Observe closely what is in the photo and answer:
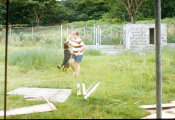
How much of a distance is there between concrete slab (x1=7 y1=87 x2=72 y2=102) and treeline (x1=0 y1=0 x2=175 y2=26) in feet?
17.3

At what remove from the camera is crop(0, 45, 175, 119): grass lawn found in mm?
2145

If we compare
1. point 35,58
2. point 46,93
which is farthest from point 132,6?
point 46,93

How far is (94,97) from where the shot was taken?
2.57m

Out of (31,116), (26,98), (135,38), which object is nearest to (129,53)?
(135,38)

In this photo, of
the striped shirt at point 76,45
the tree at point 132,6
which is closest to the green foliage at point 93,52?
the striped shirt at point 76,45

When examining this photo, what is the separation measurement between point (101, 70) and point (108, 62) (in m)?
0.78

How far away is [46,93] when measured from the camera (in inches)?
112

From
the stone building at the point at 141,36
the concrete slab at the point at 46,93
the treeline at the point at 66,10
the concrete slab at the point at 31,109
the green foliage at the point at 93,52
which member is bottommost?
the concrete slab at the point at 31,109

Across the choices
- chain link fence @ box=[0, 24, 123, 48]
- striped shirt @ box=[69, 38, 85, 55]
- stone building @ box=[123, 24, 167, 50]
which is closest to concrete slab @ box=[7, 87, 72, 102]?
striped shirt @ box=[69, 38, 85, 55]

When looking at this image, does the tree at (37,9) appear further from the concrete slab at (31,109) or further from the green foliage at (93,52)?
the concrete slab at (31,109)

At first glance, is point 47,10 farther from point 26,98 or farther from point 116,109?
point 116,109

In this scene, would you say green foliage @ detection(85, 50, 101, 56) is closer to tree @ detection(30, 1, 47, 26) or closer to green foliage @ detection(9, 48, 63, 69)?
green foliage @ detection(9, 48, 63, 69)

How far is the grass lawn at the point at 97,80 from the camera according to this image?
84.4 inches

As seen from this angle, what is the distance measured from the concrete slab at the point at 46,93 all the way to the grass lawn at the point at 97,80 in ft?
0.31
